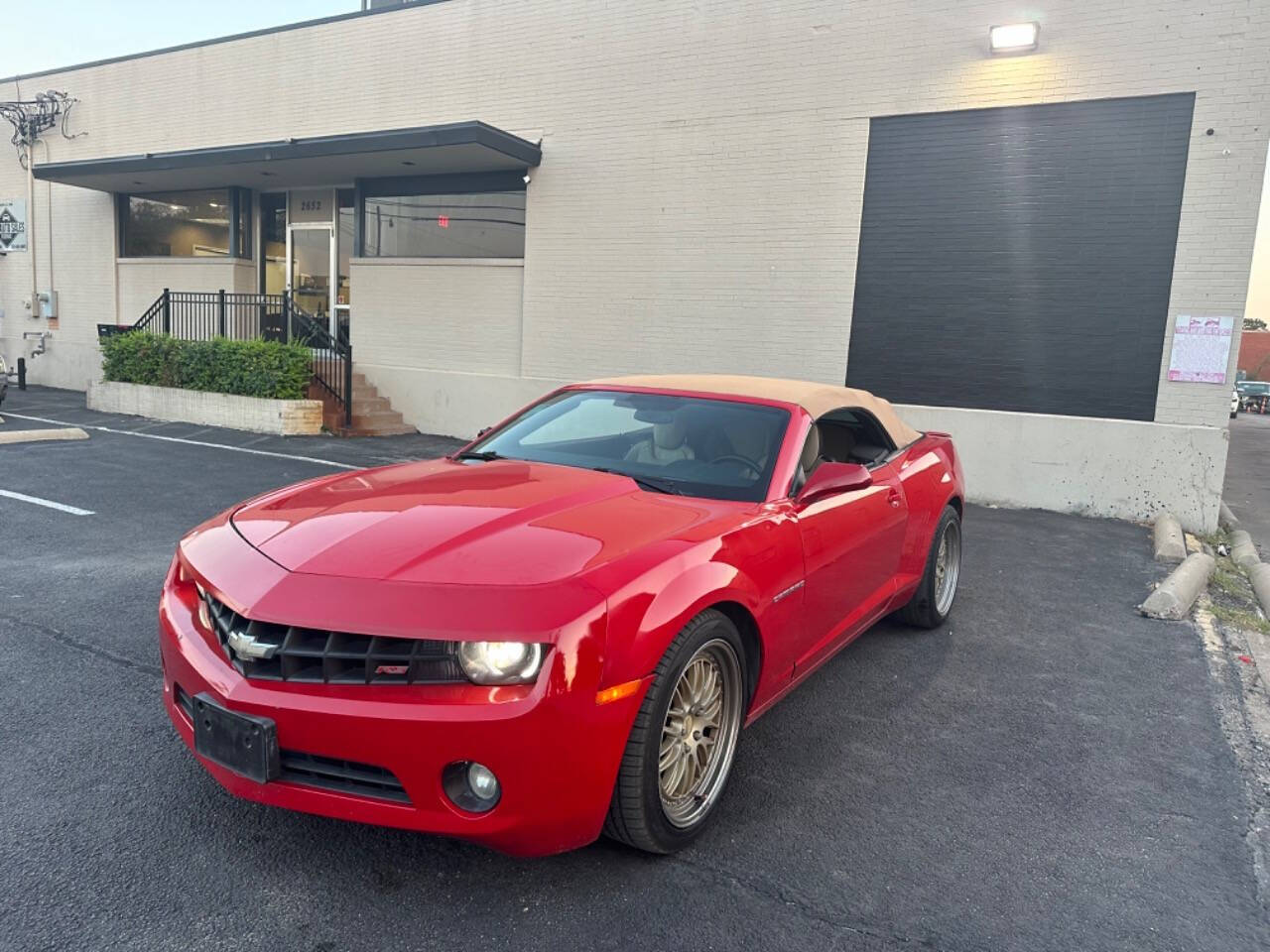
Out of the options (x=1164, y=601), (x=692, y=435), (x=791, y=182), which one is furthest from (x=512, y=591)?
(x=791, y=182)

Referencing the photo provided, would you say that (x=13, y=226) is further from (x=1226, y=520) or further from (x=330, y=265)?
(x=1226, y=520)

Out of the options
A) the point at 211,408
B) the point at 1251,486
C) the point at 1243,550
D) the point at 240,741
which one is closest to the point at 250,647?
the point at 240,741

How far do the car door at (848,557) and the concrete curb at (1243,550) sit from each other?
4874 mm

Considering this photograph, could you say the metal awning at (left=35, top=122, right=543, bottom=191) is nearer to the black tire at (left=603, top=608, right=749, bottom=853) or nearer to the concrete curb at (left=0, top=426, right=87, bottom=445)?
the concrete curb at (left=0, top=426, right=87, bottom=445)

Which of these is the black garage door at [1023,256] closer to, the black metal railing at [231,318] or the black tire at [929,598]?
the black tire at [929,598]

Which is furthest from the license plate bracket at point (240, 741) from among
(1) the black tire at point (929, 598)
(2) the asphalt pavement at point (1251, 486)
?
(2) the asphalt pavement at point (1251, 486)

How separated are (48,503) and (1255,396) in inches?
1964

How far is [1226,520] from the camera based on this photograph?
9.81m

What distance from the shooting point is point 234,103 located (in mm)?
15641

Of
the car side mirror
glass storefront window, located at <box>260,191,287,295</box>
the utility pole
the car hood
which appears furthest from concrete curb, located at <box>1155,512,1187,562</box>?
the utility pole

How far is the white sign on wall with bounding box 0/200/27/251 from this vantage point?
731 inches

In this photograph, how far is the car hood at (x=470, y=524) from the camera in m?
2.57

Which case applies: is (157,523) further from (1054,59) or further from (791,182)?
(1054,59)

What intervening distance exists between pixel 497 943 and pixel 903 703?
2.41 metres
